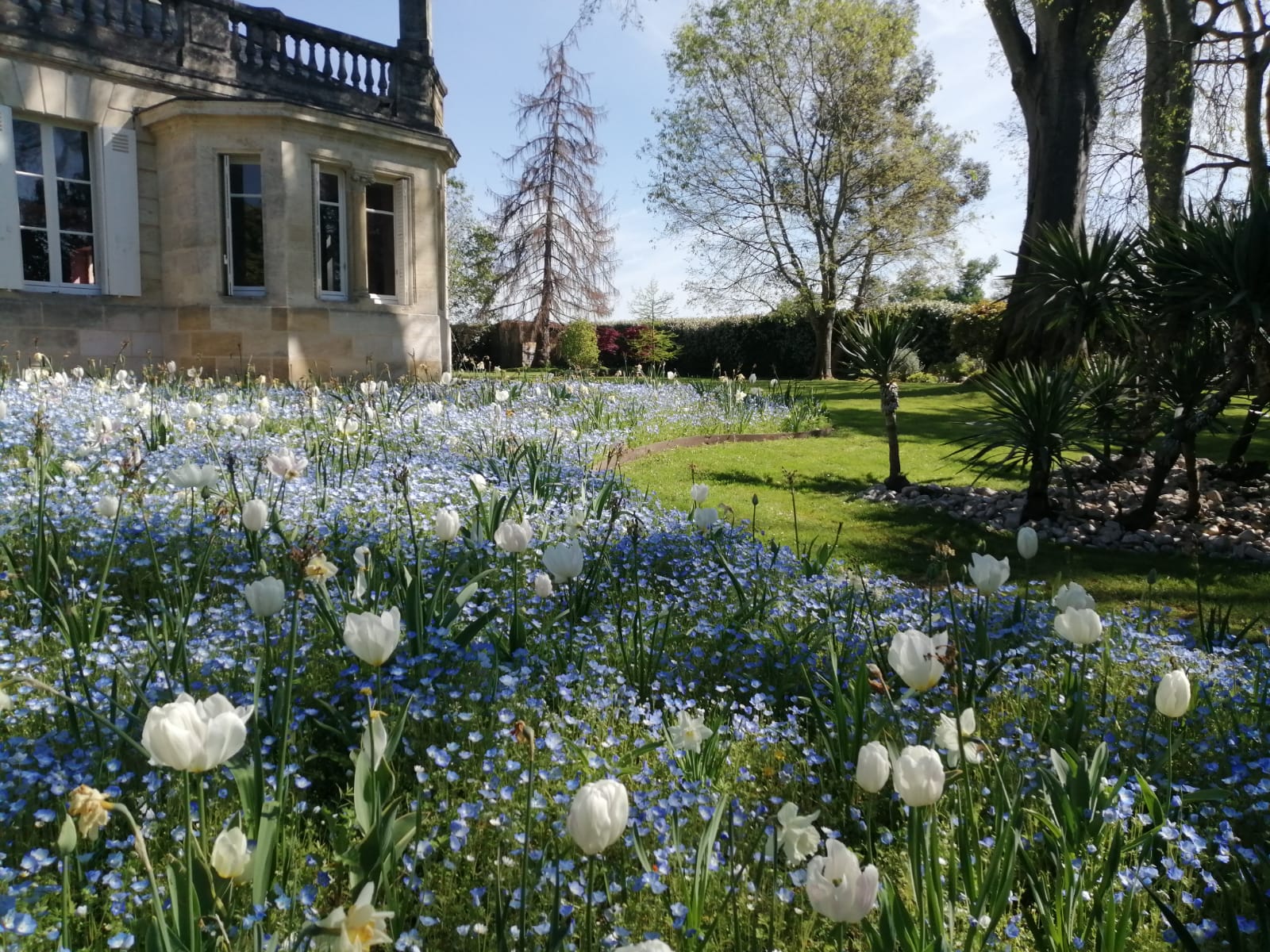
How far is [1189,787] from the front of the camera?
2398 millimetres

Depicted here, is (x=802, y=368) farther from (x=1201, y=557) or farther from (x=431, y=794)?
(x=431, y=794)

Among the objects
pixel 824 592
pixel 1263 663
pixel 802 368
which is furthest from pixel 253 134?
pixel 802 368

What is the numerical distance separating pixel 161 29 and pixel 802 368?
68.5ft

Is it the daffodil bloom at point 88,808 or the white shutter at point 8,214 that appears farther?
the white shutter at point 8,214

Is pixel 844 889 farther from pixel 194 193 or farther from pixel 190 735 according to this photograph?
pixel 194 193

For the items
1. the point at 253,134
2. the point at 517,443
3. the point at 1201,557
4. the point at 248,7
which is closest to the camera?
the point at 1201,557

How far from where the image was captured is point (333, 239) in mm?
14750

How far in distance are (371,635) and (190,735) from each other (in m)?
0.50

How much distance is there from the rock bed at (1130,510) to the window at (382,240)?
10827 millimetres

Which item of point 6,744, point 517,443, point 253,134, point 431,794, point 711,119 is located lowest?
point 431,794

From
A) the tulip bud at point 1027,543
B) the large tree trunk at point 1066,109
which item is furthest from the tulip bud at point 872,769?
the large tree trunk at point 1066,109

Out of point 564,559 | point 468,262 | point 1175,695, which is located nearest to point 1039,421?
point 1175,695

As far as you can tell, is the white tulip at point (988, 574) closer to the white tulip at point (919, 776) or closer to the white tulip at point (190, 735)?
the white tulip at point (919, 776)

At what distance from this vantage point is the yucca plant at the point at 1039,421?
234 inches
